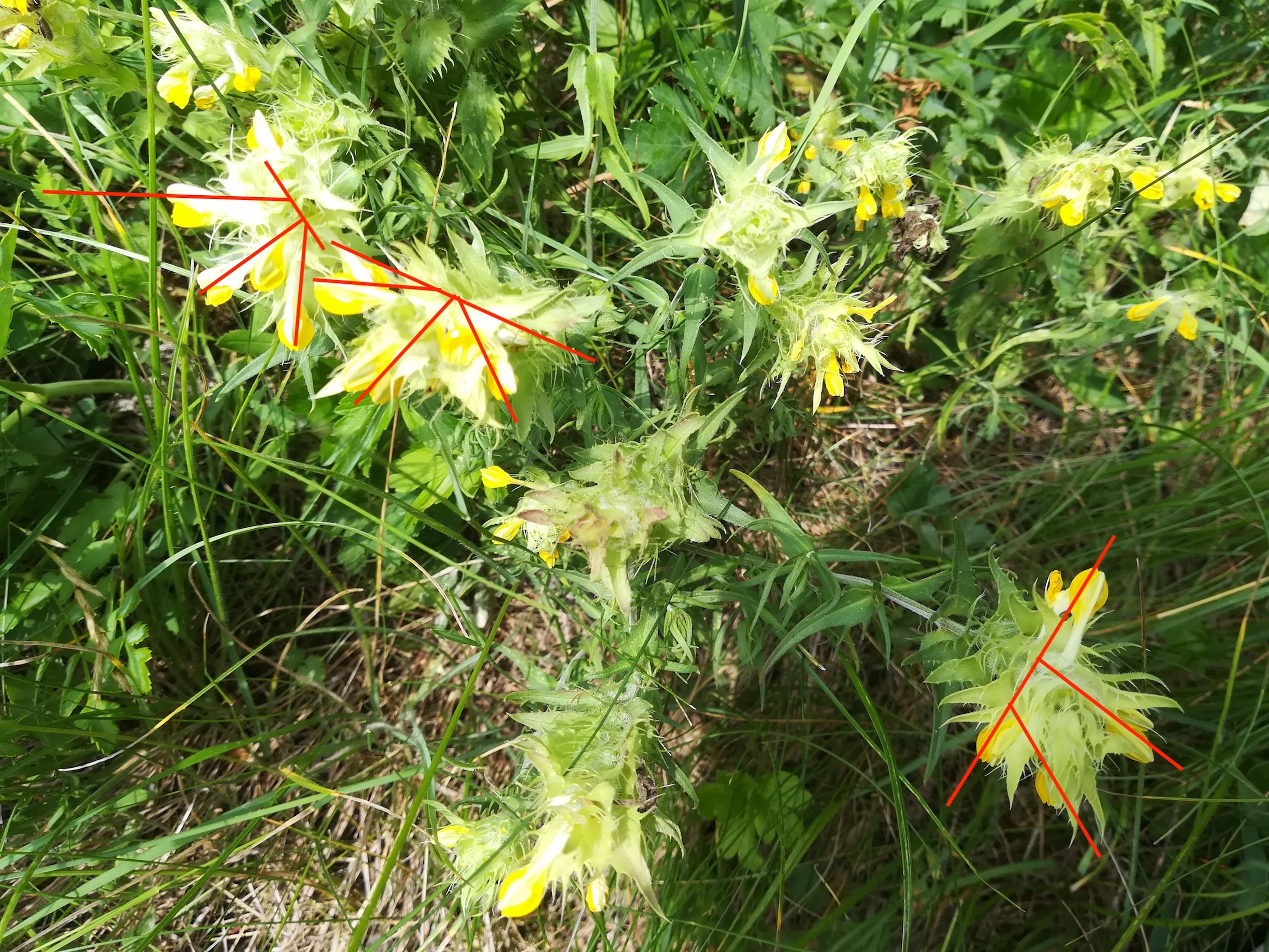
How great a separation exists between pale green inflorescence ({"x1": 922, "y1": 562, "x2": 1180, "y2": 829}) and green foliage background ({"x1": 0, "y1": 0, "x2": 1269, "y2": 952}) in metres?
0.31

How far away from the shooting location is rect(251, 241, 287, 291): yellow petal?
3.68ft

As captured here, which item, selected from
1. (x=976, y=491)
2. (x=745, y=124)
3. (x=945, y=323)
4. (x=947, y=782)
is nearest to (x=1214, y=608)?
(x=976, y=491)

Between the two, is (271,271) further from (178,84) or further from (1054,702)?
(1054,702)

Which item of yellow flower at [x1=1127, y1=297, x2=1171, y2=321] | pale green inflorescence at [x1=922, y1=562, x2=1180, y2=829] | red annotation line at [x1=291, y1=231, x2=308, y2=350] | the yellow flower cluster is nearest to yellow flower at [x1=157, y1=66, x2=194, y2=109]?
the yellow flower cluster

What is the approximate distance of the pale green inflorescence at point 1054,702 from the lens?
1178 mm

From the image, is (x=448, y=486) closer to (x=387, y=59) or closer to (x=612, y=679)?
(x=612, y=679)

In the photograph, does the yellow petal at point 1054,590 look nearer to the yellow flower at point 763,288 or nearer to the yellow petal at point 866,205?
the yellow flower at point 763,288

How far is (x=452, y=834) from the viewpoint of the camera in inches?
57.1

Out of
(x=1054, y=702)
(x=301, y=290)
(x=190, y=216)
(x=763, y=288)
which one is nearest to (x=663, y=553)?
(x=763, y=288)

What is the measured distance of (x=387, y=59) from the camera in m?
1.65

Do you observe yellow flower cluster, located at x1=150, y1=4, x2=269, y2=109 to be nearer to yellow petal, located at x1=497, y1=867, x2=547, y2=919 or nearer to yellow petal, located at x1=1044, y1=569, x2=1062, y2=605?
yellow petal, located at x1=497, y1=867, x2=547, y2=919

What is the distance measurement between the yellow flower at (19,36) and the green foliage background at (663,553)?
88 mm

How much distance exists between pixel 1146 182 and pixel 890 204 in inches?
22.8

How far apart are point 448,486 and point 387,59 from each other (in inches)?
36.4
